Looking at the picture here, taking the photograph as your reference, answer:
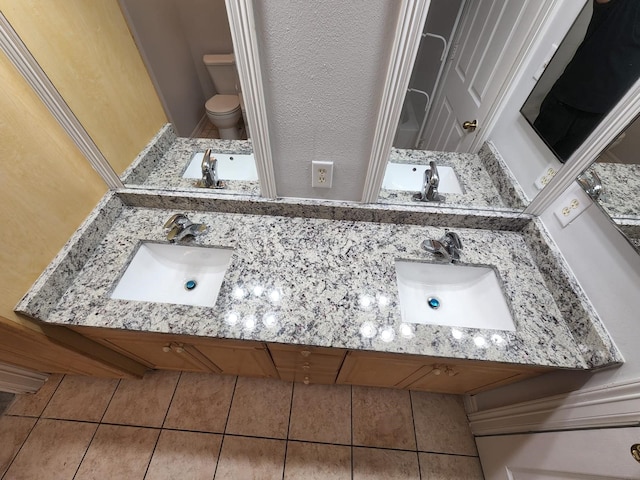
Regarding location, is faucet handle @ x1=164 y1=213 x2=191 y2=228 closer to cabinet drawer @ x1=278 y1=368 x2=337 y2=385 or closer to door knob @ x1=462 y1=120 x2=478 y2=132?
cabinet drawer @ x1=278 y1=368 x2=337 y2=385

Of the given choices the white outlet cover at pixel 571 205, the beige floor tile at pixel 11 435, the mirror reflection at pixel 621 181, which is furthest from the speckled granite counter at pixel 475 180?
the beige floor tile at pixel 11 435

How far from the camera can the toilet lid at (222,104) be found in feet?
2.80

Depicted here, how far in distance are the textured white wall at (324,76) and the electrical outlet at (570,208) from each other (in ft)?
2.20

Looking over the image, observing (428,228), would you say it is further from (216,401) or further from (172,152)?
(216,401)

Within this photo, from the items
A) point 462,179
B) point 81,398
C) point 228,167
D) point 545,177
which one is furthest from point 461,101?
point 81,398

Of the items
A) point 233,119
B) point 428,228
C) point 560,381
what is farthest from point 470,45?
point 560,381

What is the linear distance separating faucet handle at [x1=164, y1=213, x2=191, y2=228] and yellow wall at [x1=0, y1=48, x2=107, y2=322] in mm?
315

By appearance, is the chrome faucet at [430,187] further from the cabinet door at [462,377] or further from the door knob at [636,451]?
the door knob at [636,451]

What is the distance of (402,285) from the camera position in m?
1.03

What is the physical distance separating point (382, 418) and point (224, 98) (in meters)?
1.63

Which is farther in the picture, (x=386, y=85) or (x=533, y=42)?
(x=533, y=42)

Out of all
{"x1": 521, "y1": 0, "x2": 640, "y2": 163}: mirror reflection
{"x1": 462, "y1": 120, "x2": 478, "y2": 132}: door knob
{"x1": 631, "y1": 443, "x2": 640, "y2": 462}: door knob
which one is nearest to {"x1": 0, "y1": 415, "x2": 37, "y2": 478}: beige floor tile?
{"x1": 631, "y1": 443, "x2": 640, "y2": 462}: door knob

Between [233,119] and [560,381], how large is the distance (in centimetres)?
144

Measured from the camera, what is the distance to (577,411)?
2.58 feet
